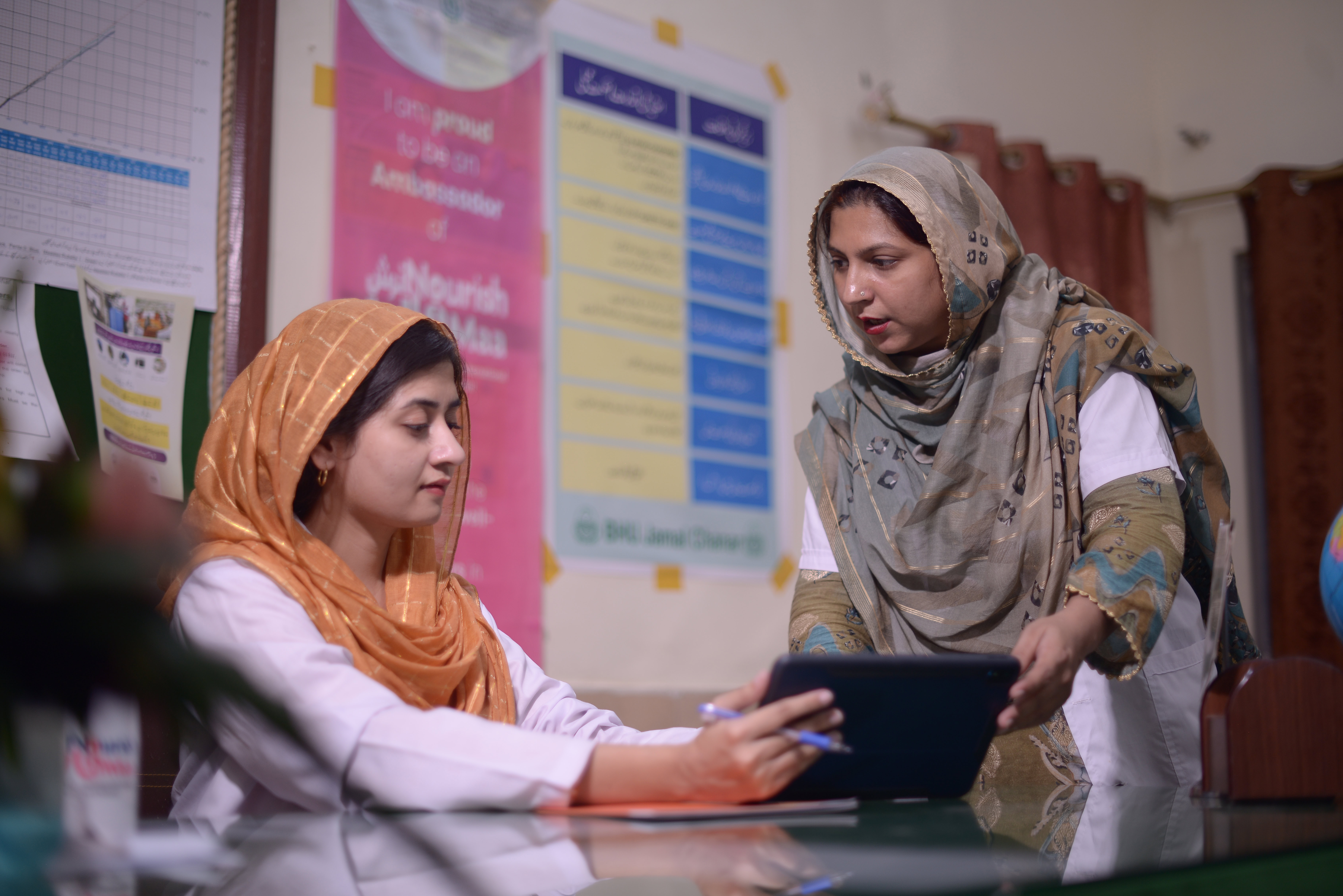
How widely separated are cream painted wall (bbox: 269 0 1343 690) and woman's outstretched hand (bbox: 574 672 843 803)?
4.63 ft

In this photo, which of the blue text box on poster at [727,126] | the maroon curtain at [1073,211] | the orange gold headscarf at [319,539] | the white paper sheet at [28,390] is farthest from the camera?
the maroon curtain at [1073,211]

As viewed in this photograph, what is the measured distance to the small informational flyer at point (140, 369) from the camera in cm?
173

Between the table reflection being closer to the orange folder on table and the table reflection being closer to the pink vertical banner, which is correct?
the orange folder on table

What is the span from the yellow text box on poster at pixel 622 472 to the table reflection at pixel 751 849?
62.9 inches

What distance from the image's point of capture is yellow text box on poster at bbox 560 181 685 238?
2.54 m

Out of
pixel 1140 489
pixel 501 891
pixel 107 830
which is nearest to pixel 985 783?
pixel 1140 489

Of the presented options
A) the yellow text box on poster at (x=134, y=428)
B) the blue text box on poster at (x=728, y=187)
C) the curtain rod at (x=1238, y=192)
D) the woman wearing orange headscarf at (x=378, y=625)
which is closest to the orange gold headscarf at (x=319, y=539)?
the woman wearing orange headscarf at (x=378, y=625)

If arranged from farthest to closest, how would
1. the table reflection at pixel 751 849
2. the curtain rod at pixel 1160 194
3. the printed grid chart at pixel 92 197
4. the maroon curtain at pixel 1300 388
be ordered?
the maroon curtain at pixel 1300 388, the curtain rod at pixel 1160 194, the printed grid chart at pixel 92 197, the table reflection at pixel 751 849

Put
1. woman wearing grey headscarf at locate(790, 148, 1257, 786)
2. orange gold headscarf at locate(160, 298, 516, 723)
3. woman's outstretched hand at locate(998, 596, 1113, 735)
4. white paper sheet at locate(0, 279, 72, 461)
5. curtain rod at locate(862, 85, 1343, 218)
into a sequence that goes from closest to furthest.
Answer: woman's outstretched hand at locate(998, 596, 1113, 735), orange gold headscarf at locate(160, 298, 516, 723), woman wearing grey headscarf at locate(790, 148, 1257, 786), white paper sheet at locate(0, 279, 72, 461), curtain rod at locate(862, 85, 1343, 218)

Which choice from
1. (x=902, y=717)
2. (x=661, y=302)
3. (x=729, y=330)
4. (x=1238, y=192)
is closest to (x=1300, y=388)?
(x=1238, y=192)

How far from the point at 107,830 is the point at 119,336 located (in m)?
1.43

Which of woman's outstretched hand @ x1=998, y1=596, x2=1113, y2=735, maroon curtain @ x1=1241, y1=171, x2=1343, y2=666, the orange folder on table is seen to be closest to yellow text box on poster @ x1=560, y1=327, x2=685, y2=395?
woman's outstretched hand @ x1=998, y1=596, x2=1113, y2=735

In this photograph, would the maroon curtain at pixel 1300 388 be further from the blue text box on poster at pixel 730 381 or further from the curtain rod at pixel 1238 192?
the blue text box on poster at pixel 730 381

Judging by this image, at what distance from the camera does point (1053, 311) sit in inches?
57.9
